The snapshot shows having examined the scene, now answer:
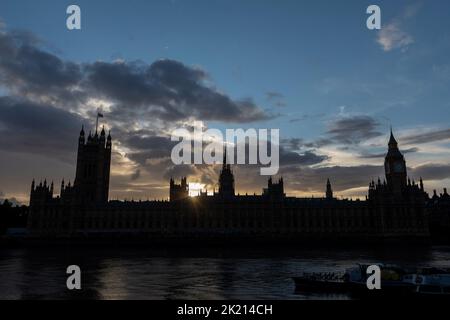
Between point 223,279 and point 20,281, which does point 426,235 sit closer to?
point 223,279

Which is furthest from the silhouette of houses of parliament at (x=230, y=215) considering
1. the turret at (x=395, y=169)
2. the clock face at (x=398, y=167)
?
the clock face at (x=398, y=167)

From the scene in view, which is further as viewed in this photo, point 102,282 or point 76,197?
point 76,197

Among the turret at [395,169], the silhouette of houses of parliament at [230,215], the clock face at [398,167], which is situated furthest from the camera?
the clock face at [398,167]

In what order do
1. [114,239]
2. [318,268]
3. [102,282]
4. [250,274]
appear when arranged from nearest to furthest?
[102,282], [250,274], [318,268], [114,239]

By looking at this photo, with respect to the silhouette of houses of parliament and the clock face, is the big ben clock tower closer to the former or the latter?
the clock face

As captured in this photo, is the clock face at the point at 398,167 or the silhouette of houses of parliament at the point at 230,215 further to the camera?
the clock face at the point at 398,167

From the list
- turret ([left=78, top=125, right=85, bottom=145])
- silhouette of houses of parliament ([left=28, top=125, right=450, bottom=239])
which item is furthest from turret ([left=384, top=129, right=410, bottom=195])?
turret ([left=78, top=125, right=85, bottom=145])

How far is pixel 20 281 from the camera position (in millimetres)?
35344

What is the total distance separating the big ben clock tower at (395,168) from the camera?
491 feet

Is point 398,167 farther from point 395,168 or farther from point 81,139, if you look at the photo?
point 81,139

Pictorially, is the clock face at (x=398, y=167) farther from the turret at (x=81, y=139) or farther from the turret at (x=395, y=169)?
the turret at (x=81, y=139)

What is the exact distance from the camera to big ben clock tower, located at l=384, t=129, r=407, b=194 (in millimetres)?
149750

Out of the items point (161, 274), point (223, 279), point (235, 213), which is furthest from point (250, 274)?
point (235, 213)
